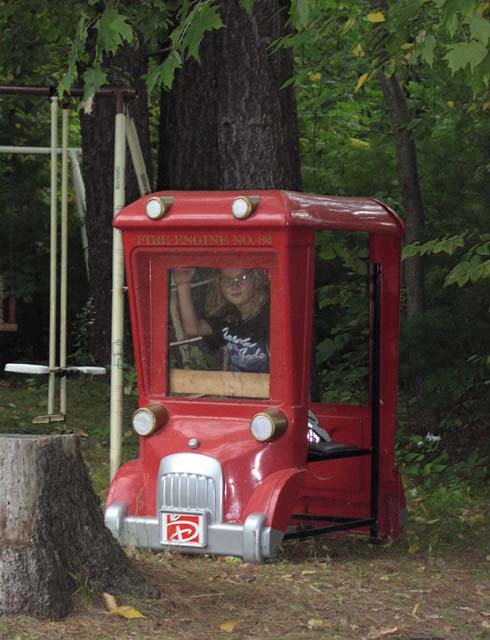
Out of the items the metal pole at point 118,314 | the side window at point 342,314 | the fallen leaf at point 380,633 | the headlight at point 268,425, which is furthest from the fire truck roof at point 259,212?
the side window at point 342,314

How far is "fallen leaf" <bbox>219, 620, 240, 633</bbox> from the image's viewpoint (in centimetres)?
514

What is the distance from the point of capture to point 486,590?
6176mm

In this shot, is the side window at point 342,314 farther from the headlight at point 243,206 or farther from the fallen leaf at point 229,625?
the fallen leaf at point 229,625

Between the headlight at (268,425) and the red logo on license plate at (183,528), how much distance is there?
482 millimetres

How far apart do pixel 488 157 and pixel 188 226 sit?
12.6ft

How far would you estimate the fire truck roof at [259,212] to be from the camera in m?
6.41

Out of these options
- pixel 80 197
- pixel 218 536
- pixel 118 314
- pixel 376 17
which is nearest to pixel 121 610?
pixel 218 536

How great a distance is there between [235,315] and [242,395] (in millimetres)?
402

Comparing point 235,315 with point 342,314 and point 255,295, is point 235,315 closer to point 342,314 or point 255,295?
point 255,295

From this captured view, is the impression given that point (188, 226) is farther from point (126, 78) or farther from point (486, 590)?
point (126, 78)

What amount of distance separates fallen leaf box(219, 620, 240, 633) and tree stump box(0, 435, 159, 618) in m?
0.37

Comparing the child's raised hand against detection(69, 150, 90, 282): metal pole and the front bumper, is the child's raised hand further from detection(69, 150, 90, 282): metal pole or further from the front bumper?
detection(69, 150, 90, 282): metal pole

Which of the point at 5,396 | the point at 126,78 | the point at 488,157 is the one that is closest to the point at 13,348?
the point at 5,396

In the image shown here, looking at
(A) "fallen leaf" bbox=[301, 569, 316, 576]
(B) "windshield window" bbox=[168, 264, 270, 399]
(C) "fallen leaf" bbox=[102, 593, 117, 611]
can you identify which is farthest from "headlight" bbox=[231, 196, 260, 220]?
(C) "fallen leaf" bbox=[102, 593, 117, 611]
